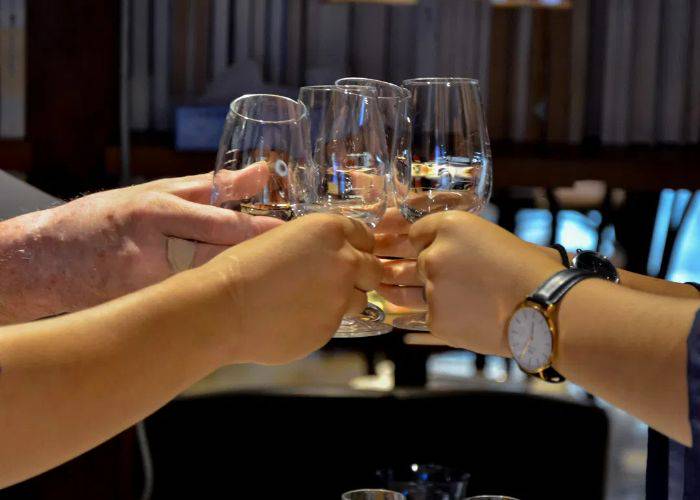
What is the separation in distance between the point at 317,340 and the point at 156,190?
17.4 inches

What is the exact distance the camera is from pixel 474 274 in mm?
1153

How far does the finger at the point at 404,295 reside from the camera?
4.60 ft

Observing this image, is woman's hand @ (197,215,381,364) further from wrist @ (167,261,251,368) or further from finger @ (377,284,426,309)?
finger @ (377,284,426,309)

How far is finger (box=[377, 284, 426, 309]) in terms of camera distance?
4.60 ft

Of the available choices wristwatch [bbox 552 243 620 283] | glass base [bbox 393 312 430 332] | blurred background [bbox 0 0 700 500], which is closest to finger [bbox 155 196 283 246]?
glass base [bbox 393 312 430 332]

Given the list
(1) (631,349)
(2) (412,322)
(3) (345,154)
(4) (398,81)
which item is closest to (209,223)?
(3) (345,154)

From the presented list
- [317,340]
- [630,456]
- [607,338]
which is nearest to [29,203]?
[317,340]

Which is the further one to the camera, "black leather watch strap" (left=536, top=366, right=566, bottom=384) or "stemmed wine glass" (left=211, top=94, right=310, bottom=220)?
"stemmed wine glass" (left=211, top=94, right=310, bottom=220)

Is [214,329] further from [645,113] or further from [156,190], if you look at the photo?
[645,113]

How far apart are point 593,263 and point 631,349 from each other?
0.35 metres

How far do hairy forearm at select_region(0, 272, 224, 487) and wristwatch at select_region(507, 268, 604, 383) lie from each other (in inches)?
11.7

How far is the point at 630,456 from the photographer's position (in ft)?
12.4

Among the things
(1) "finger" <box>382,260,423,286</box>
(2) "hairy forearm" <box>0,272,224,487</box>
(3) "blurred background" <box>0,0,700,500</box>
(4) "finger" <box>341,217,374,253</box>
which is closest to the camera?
(2) "hairy forearm" <box>0,272,224,487</box>

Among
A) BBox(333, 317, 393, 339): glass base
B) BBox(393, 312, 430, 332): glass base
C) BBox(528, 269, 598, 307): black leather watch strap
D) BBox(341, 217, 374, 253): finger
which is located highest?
BBox(341, 217, 374, 253): finger
